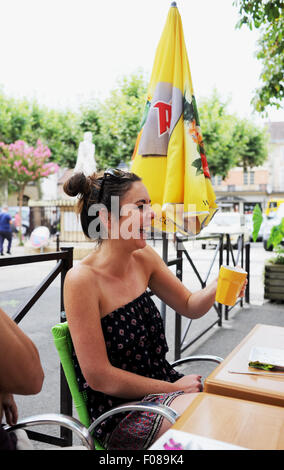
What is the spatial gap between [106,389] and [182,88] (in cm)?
188

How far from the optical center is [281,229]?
606cm

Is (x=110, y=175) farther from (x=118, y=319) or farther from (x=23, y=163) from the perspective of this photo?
(x=23, y=163)

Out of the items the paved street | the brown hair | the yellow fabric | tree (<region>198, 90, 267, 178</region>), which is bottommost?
the paved street

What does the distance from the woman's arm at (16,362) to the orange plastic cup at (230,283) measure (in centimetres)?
90

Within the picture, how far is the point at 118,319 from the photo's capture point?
61.3 inches

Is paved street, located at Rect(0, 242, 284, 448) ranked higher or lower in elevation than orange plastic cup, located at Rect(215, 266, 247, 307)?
lower

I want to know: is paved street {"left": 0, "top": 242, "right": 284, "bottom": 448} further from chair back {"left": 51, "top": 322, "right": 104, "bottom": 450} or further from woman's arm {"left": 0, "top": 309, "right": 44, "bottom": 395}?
woman's arm {"left": 0, "top": 309, "right": 44, "bottom": 395}

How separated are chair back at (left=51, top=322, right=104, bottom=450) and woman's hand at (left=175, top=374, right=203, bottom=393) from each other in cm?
38

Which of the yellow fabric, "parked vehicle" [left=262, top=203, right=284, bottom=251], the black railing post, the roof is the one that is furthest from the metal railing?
the roof

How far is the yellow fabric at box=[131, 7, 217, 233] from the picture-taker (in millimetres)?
2426

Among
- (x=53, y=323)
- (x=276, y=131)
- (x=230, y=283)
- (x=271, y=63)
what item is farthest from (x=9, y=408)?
(x=276, y=131)

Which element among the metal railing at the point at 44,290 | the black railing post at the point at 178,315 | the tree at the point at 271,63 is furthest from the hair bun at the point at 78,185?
the tree at the point at 271,63

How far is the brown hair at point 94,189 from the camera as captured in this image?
1651mm
